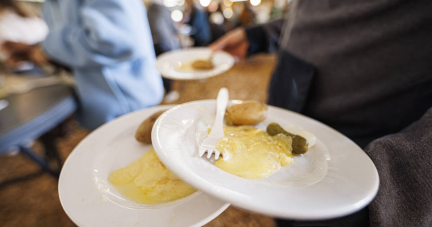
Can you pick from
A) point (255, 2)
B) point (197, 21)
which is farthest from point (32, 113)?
point (255, 2)

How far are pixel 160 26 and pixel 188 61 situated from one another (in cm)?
99

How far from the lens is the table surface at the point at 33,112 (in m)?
0.51

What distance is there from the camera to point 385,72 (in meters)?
0.47

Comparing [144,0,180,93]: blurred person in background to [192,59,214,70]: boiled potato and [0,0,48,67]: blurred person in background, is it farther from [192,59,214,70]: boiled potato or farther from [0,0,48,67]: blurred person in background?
[192,59,214,70]: boiled potato

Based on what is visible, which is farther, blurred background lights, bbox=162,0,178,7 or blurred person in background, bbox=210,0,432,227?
blurred background lights, bbox=162,0,178,7

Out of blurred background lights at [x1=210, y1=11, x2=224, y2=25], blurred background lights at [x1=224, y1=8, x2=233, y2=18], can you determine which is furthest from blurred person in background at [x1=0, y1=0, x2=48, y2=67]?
blurred background lights at [x1=224, y1=8, x2=233, y2=18]

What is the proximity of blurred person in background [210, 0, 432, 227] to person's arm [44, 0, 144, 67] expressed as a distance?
1.84 feet

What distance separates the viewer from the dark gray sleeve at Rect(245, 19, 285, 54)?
0.90 meters

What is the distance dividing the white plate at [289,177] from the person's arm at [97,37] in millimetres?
466

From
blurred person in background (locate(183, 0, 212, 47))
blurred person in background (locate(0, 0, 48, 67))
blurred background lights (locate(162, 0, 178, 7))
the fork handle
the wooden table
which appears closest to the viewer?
the fork handle

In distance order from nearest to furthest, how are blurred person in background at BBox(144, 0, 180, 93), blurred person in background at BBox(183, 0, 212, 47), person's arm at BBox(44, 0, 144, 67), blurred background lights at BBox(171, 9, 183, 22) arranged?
person's arm at BBox(44, 0, 144, 67)
blurred person in background at BBox(144, 0, 180, 93)
blurred person in background at BBox(183, 0, 212, 47)
blurred background lights at BBox(171, 9, 183, 22)

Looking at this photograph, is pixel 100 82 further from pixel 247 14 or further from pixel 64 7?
pixel 247 14

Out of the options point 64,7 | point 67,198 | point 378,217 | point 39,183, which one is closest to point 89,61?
point 64,7

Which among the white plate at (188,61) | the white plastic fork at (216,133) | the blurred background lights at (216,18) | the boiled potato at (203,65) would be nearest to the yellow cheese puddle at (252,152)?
the white plastic fork at (216,133)
